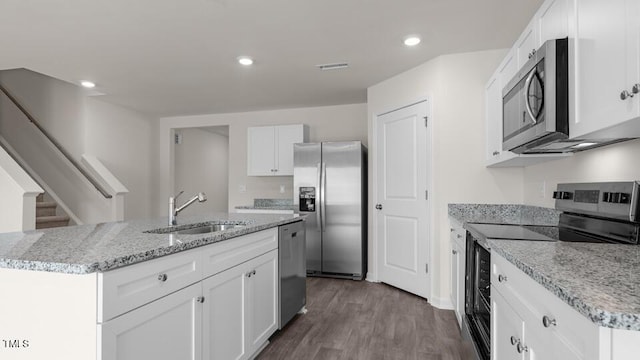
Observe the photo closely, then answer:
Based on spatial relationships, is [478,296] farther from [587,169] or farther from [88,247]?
[88,247]

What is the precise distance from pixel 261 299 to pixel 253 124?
3.80m

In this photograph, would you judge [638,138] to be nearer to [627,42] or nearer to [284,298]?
[627,42]

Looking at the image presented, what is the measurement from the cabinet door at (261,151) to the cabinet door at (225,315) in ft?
10.6

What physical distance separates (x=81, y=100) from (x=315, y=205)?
3590 millimetres

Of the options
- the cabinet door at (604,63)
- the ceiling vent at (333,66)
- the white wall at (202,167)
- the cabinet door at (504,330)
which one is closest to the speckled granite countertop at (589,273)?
the cabinet door at (504,330)

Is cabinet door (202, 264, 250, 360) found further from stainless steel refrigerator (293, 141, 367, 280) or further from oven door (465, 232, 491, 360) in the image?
stainless steel refrigerator (293, 141, 367, 280)

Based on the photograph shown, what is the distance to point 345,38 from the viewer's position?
9.47ft

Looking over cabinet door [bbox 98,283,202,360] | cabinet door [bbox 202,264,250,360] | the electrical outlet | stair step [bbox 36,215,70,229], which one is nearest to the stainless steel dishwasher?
cabinet door [bbox 202,264,250,360]

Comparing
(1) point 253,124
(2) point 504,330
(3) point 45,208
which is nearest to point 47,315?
(2) point 504,330

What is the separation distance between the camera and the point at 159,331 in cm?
139

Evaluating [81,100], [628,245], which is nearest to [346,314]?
[628,245]

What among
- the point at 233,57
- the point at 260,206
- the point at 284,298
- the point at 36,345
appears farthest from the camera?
the point at 260,206

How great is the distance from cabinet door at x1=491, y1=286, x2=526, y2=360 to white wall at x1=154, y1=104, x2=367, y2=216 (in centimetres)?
378

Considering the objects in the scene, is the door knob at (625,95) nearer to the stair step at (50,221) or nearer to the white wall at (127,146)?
the stair step at (50,221)
